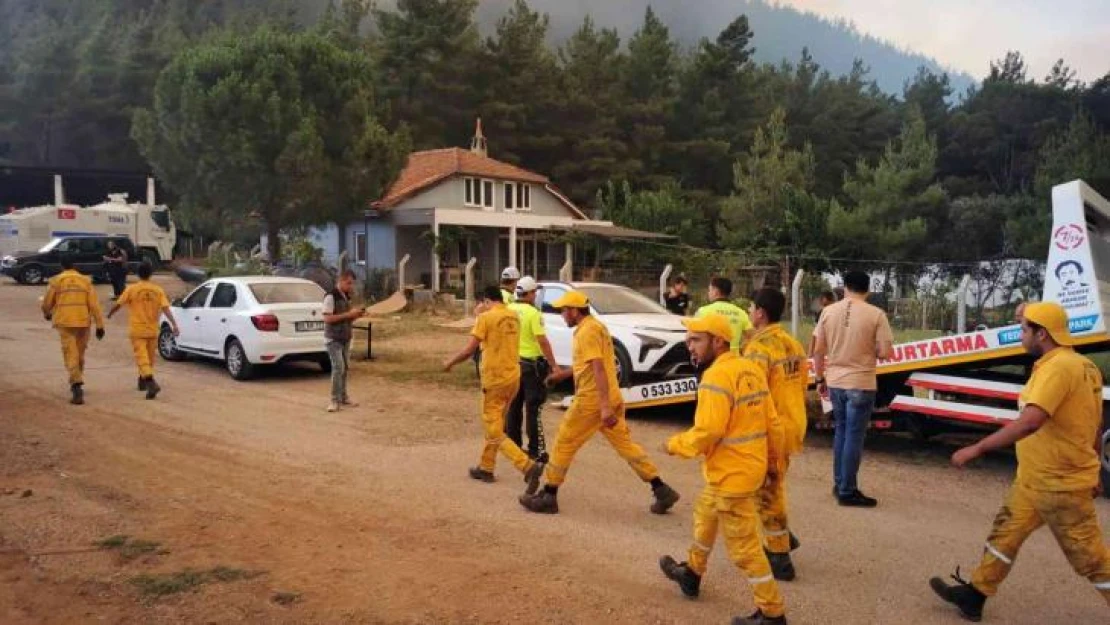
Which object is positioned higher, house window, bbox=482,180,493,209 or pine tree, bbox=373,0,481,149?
pine tree, bbox=373,0,481,149

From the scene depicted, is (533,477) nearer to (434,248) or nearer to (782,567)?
(782,567)

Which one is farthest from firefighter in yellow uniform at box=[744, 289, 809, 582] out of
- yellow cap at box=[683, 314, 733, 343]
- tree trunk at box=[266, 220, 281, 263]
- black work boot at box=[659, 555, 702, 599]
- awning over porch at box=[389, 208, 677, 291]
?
tree trunk at box=[266, 220, 281, 263]

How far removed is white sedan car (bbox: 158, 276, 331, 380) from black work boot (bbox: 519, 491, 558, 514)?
7203mm

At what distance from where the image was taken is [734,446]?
4.38 m

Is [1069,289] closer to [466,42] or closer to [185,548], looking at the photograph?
[185,548]

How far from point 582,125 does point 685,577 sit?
147 feet

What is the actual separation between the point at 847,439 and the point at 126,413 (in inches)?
311

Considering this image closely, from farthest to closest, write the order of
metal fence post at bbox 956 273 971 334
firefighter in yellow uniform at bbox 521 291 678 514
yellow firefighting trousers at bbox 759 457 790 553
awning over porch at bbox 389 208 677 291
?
1. awning over porch at bbox 389 208 677 291
2. metal fence post at bbox 956 273 971 334
3. firefighter in yellow uniform at bbox 521 291 678 514
4. yellow firefighting trousers at bbox 759 457 790 553

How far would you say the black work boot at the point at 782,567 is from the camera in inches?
203

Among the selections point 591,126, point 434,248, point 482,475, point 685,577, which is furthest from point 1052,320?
point 591,126

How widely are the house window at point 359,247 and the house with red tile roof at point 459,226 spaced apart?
0.04m

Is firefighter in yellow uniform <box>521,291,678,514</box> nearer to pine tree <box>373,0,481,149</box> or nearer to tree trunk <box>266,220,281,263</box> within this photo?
tree trunk <box>266,220,281,263</box>

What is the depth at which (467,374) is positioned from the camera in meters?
13.7

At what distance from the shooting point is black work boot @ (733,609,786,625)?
4289 mm
